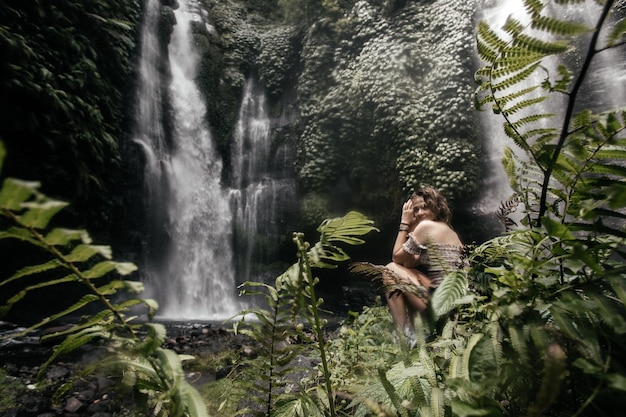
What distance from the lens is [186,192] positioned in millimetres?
10172

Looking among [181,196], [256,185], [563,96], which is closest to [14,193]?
[181,196]

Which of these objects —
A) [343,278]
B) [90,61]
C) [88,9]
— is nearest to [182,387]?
[343,278]

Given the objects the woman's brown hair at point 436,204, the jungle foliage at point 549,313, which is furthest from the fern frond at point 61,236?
the woman's brown hair at point 436,204

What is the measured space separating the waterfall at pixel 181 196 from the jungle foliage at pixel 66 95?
1137mm

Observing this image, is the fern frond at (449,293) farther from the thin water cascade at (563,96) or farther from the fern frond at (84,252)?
the thin water cascade at (563,96)

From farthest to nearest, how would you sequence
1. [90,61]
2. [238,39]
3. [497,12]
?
[238,39] < [497,12] < [90,61]

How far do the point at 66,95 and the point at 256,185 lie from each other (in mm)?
5621

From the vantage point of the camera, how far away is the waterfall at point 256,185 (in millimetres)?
10234

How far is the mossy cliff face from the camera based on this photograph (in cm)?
854

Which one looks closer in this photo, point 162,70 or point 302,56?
point 162,70

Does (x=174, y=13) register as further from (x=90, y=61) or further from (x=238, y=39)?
(x=90, y=61)

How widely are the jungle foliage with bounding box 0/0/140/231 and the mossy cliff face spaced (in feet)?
12.0

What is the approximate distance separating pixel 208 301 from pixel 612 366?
957cm

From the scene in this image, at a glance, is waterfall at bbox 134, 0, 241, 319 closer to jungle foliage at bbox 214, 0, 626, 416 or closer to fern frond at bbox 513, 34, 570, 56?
jungle foliage at bbox 214, 0, 626, 416
